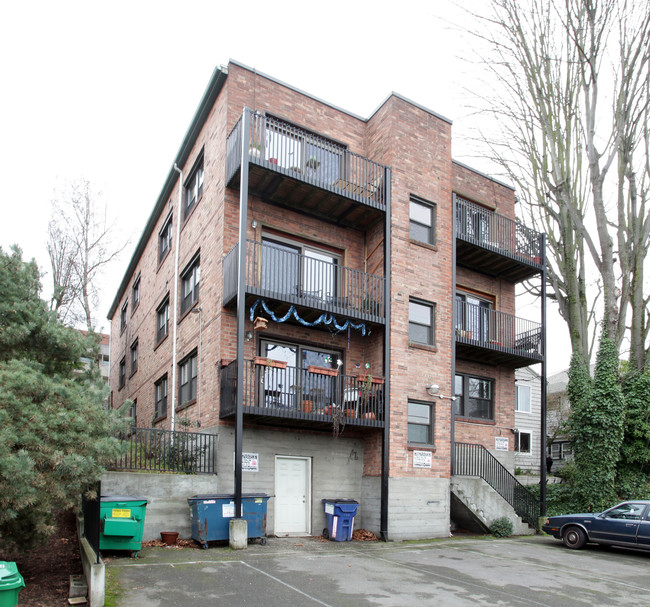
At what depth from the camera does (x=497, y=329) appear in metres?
18.8

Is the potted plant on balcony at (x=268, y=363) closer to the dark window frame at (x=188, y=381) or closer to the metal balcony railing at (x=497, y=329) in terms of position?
the dark window frame at (x=188, y=381)

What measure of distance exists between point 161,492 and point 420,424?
6685 mm

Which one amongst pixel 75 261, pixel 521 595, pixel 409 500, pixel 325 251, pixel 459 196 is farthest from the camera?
pixel 75 261

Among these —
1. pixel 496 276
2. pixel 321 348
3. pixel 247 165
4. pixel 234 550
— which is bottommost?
pixel 234 550

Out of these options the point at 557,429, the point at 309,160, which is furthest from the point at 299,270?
the point at 557,429

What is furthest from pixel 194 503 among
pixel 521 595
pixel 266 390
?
pixel 521 595

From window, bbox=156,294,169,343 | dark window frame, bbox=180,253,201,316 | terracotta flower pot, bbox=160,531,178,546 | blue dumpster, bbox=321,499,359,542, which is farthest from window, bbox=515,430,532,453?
terracotta flower pot, bbox=160,531,178,546

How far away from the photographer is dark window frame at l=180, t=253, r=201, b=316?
16953 mm

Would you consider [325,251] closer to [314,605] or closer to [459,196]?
[459,196]

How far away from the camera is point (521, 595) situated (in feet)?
29.0

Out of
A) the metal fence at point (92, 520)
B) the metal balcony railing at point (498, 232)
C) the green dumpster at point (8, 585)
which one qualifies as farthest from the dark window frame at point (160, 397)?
the green dumpster at point (8, 585)

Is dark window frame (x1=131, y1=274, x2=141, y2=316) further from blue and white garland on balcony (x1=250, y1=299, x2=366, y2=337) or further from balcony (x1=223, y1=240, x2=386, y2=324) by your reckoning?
blue and white garland on balcony (x1=250, y1=299, x2=366, y2=337)

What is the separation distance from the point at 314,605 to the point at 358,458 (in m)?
7.76

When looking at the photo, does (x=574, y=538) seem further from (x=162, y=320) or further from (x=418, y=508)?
(x=162, y=320)
